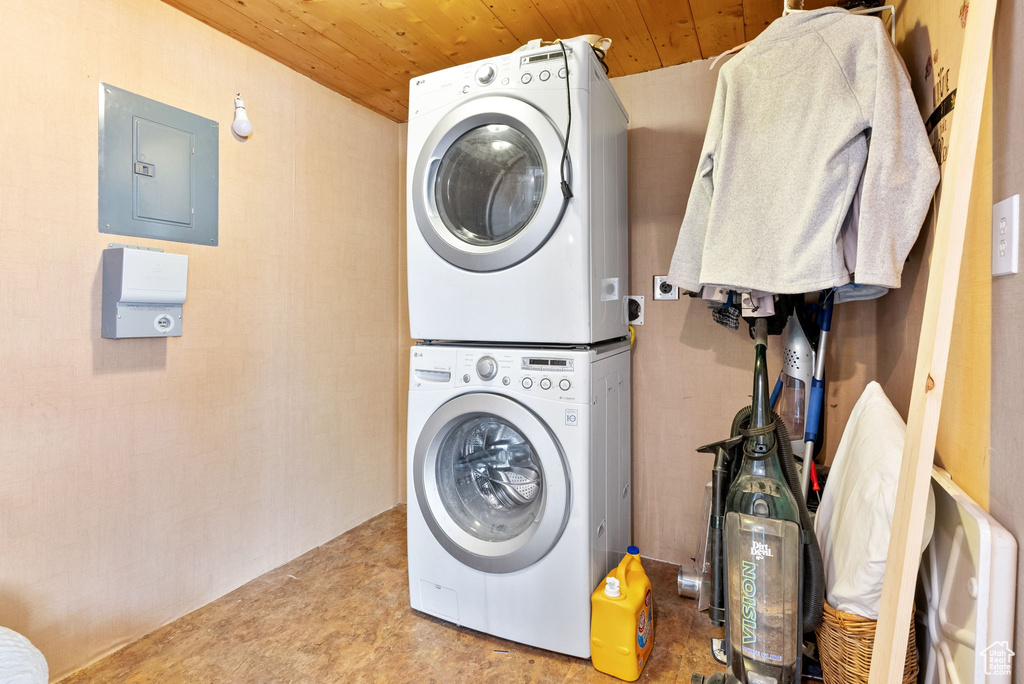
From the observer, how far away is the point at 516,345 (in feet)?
5.61

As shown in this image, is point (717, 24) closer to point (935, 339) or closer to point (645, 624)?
point (935, 339)

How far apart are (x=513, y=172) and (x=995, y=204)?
116 centimetres

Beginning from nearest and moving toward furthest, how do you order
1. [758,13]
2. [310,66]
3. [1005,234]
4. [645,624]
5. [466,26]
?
1. [1005,234]
2. [645,624]
3. [758,13]
4. [466,26]
5. [310,66]

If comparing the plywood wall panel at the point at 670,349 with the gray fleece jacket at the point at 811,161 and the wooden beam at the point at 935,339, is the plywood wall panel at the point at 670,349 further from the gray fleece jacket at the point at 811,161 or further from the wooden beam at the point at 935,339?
the wooden beam at the point at 935,339

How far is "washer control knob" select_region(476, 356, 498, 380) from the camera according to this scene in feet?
5.31

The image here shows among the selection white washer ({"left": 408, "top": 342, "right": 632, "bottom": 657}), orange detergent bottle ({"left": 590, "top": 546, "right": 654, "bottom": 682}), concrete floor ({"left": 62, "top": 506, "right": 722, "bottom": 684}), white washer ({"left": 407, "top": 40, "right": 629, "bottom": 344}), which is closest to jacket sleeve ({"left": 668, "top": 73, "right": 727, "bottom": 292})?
white washer ({"left": 407, "top": 40, "right": 629, "bottom": 344})

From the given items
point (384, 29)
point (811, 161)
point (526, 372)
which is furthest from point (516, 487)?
point (384, 29)

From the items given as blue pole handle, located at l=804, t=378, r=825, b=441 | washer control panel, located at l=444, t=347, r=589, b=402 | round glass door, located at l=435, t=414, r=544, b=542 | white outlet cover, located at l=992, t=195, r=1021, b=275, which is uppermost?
white outlet cover, located at l=992, t=195, r=1021, b=275

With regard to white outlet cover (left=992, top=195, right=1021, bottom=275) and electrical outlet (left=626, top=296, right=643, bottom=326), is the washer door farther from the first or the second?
white outlet cover (left=992, top=195, right=1021, bottom=275)

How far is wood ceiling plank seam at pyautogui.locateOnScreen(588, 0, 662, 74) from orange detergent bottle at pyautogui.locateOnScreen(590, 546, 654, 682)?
5.80 ft

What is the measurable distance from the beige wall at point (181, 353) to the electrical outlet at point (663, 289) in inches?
52.2

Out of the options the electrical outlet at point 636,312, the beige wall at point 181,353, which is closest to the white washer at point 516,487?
the electrical outlet at point 636,312

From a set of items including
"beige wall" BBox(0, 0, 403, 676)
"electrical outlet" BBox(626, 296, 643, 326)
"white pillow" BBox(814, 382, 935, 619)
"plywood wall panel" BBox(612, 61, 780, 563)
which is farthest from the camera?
"electrical outlet" BBox(626, 296, 643, 326)

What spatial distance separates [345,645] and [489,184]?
151 centimetres
